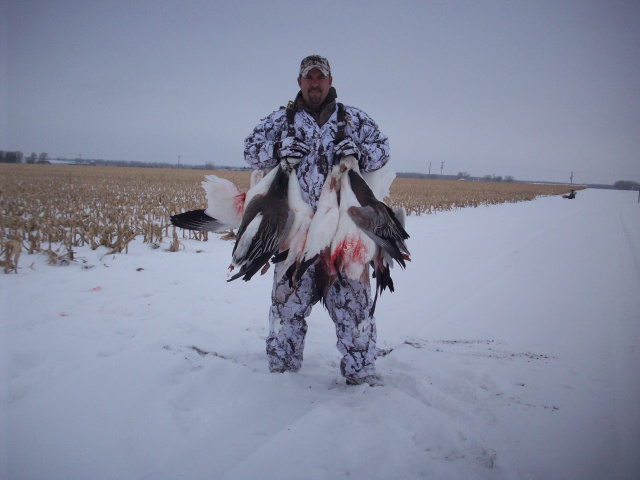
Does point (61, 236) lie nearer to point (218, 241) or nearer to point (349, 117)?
point (218, 241)

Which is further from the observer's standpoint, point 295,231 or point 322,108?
point 322,108

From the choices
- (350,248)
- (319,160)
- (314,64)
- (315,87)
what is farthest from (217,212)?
(314,64)

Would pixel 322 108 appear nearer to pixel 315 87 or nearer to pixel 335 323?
pixel 315 87

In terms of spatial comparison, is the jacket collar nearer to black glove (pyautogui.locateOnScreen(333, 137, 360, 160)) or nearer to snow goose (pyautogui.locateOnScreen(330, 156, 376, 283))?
black glove (pyautogui.locateOnScreen(333, 137, 360, 160))

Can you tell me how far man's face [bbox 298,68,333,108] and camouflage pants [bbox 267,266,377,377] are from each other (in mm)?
1142

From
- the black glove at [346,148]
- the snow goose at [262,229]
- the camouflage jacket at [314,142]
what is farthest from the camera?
the camouflage jacket at [314,142]

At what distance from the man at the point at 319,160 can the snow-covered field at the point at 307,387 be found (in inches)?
10.9

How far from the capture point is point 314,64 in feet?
7.00

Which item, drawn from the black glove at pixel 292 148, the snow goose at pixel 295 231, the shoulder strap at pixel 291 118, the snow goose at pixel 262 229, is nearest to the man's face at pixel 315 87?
the shoulder strap at pixel 291 118

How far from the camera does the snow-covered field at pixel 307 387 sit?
5.12 ft

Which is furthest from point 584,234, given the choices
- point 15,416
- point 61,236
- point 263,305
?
point 61,236

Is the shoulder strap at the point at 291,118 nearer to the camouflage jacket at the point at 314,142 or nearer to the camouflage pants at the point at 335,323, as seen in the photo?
the camouflage jacket at the point at 314,142

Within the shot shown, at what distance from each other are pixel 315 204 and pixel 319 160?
288mm

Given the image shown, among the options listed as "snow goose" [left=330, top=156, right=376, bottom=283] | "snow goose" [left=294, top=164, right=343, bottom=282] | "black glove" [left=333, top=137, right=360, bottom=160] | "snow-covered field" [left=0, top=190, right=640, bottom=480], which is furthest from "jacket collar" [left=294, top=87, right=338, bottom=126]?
"snow-covered field" [left=0, top=190, right=640, bottom=480]
